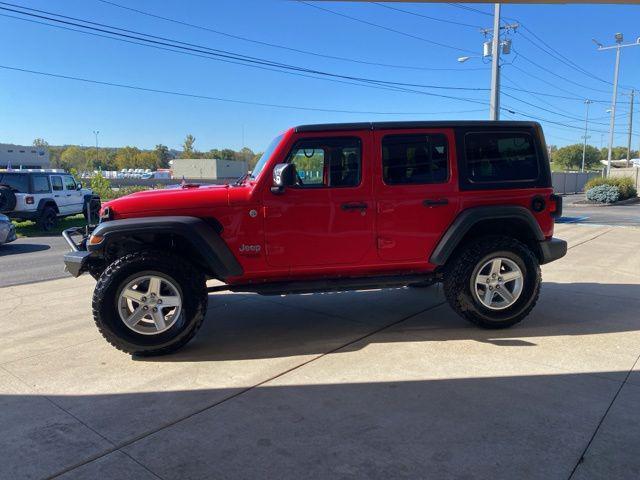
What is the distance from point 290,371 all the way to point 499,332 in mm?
2173

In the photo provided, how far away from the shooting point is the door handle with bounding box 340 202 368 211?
4.49 m

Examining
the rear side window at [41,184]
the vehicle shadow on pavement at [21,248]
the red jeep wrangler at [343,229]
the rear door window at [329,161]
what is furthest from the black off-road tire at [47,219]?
the rear door window at [329,161]

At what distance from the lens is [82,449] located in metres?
2.77

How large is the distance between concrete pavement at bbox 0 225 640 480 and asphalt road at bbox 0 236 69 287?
3.09m

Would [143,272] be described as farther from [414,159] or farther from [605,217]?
[605,217]

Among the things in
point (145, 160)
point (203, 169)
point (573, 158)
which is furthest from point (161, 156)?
point (573, 158)

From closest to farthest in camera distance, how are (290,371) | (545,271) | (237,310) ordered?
(290,371) < (237,310) < (545,271)

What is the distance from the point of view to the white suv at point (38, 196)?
603 inches

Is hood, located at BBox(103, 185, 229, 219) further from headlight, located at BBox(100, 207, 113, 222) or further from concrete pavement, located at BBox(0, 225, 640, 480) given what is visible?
concrete pavement, located at BBox(0, 225, 640, 480)

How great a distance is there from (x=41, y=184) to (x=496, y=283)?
16113 mm

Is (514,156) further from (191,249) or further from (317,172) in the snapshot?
(191,249)

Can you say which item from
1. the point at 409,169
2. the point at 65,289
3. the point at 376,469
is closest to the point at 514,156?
the point at 409,169

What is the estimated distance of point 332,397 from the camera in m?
3.39

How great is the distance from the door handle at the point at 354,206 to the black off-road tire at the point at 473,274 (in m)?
1.09
